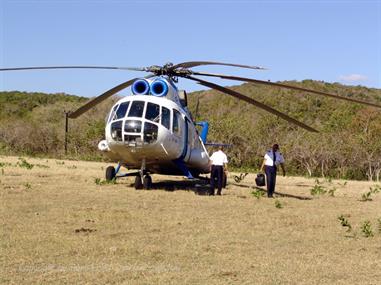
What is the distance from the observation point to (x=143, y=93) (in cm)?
1614

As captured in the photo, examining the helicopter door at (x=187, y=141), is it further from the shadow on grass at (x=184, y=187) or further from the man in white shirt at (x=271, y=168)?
the man in white shirt at (x=271, y=168)

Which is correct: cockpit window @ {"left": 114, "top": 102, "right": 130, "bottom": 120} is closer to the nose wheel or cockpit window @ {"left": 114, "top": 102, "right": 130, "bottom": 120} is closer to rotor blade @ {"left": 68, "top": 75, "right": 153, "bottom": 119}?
rotor blade @ {"left": 68, "top": 75, "right": 153, "bottom": 119}

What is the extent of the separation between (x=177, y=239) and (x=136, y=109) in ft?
22.7

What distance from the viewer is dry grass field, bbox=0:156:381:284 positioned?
6621 mm

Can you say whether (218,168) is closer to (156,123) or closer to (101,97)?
(156,123)

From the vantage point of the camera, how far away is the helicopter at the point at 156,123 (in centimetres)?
1498

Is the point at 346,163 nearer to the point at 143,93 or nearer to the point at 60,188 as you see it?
the point at 143,93

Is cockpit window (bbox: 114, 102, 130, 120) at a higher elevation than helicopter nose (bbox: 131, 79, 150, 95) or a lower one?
lower

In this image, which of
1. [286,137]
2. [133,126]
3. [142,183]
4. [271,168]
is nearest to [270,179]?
[271,168]

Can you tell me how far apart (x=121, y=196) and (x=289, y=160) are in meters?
18.9

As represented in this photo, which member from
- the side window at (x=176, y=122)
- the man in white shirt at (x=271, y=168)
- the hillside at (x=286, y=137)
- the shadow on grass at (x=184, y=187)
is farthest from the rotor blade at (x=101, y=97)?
the hillside at (x=286, y=137)

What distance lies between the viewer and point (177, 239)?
344 inches

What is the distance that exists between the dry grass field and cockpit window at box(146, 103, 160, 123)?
1932mm

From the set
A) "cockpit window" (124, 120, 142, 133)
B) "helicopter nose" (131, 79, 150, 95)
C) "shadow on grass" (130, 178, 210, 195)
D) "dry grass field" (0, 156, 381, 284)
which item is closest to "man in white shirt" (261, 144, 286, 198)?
"dry grass field" (0, 156, 381, 284)
